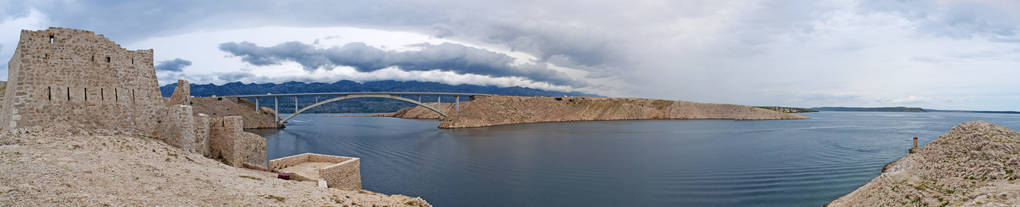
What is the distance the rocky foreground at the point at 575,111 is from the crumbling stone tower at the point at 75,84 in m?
40.6

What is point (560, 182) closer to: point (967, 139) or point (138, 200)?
point (967, 139)

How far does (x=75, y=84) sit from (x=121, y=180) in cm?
418

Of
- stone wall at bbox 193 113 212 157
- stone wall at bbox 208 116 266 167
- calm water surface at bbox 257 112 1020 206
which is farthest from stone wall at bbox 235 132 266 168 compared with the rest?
calm water surface at bbox 257 112 1020 206

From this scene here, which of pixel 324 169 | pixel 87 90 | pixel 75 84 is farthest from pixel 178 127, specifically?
pixel 324 169

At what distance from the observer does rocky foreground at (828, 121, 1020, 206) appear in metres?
5.09

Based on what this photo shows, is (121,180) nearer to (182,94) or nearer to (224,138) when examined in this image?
(224,138)

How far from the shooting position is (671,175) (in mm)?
16125

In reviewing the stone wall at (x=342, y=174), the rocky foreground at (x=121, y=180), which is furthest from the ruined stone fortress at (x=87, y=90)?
the stone wall at (x=342, y=174)

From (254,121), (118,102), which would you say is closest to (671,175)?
(118,102)

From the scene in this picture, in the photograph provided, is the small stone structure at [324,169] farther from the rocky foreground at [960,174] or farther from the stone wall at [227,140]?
the rocky foreground at [960,174]

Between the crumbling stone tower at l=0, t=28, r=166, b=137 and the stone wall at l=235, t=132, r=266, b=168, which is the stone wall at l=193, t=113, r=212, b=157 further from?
the crumbling stone tower at l=0, t=28, r=166, b=137

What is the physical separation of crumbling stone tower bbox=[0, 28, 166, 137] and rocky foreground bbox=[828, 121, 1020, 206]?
45.8 ft

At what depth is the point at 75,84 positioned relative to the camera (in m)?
A: 7.93

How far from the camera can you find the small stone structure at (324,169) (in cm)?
1062
